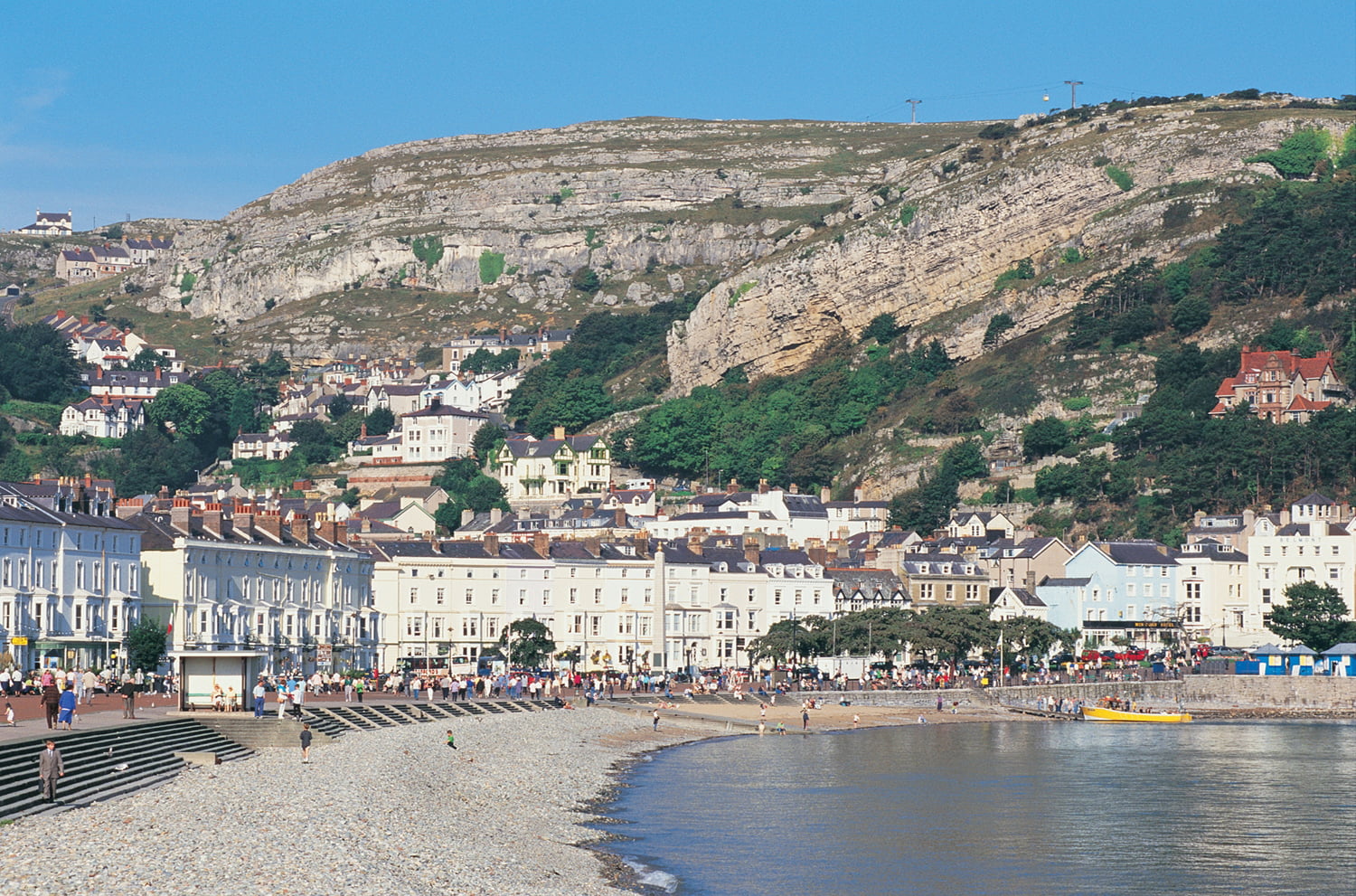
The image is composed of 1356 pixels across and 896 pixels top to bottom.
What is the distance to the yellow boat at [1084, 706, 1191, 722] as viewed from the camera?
88.3 meters

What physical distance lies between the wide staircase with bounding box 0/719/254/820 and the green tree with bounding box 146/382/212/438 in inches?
5395

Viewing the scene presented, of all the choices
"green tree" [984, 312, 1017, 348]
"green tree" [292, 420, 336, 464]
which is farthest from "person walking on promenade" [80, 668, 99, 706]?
"green tree" [292, 420, 336, 464]

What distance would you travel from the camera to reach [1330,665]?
327 feet

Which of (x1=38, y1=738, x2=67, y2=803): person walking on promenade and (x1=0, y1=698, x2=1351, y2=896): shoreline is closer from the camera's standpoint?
(x1=0, y1=698, x2=1351, y2=896): shoreline

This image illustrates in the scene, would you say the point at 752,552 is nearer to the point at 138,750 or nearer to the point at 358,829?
the point at 138,750

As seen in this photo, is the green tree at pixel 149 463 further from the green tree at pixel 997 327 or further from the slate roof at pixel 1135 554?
the slate roof at pixel 1135 554

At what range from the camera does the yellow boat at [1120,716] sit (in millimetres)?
88312

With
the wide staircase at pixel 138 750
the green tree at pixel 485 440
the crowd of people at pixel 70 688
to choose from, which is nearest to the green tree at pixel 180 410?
the green tree at pixel 485 440

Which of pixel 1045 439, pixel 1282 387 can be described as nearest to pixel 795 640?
pixel 1045 439

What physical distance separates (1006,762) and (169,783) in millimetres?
31694

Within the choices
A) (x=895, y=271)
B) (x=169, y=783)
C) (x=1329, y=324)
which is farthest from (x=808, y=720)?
(x=895, y=271)

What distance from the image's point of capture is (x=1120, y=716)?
88.4 meters

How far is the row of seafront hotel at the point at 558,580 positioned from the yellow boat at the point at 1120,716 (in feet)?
62.9

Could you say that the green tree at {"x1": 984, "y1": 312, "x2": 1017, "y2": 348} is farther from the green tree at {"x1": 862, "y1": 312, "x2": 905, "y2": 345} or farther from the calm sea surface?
the calm sea surface
